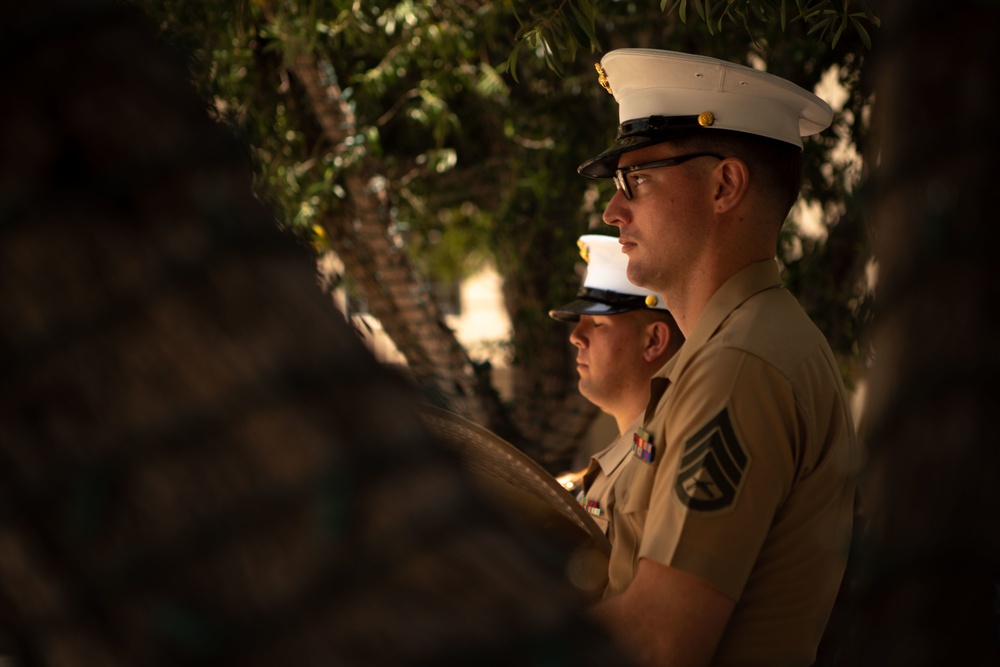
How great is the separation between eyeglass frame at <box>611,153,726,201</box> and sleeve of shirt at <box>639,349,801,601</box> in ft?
2.05

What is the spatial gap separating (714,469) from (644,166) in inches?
34.3

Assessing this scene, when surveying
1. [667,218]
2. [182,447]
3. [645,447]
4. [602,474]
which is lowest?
[182,447]

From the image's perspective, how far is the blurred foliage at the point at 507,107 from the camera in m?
4.95

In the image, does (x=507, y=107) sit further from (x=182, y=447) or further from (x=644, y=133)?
(x=182, y=447)

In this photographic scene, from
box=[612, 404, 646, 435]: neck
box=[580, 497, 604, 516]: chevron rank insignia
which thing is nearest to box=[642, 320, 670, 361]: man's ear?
box=[612, 404, 646, 435]: neck

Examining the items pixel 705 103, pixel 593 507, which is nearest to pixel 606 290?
pixel 593 507

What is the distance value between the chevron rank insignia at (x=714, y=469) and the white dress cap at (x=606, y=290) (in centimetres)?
212

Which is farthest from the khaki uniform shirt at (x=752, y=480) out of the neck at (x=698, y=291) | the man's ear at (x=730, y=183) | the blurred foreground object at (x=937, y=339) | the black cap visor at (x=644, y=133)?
the blurred foreground object at (x=937, y=339)

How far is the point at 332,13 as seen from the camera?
5320mm

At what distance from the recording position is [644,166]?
2.40 metres

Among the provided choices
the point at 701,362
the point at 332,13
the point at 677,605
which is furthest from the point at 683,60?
the point at 332,13

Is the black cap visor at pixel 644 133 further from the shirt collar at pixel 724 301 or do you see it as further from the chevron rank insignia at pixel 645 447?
the chevron rank insignia at pixel 645 447

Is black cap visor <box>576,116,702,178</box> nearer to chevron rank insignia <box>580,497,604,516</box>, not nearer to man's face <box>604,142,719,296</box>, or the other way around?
man's face <box>604,142,719,296</box>

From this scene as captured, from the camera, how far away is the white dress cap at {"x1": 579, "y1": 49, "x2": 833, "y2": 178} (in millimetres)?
2412
